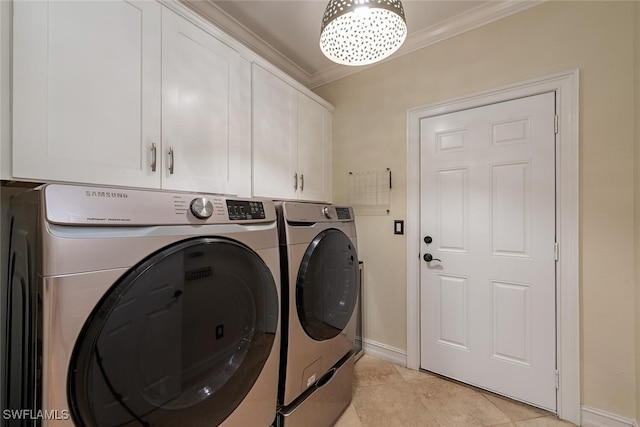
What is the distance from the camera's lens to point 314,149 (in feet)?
7.07

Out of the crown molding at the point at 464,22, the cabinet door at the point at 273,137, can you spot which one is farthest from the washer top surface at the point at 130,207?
the crown molding at the point at 464,22

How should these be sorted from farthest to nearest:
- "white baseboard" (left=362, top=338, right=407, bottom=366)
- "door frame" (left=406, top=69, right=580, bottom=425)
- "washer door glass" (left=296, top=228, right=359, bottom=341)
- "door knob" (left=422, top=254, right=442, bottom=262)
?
"white baseboard" (left=362, top=338, right=407, bottom=366), "door knob" (left=422, top=254, right=442, bottom=262), "door frame" (left=406, top=69, right=580, bottom=425), "washer door glass" (left=296, top=228, right=359, bottom=341)

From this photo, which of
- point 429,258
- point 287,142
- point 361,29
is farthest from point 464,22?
point 429,258

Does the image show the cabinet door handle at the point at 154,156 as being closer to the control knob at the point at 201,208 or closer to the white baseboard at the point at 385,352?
the control knob at the point at 201,208

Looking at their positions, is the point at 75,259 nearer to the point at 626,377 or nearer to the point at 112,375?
the point at 112,375

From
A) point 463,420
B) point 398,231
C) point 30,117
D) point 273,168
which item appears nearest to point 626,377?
point 463,420

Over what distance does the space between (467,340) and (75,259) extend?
7.00ft

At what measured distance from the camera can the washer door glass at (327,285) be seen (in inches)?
48.6


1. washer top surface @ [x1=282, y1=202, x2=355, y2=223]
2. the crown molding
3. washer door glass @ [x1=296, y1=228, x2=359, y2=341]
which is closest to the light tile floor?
washer door glass @ [x1=296, y1=228, x2=359, y2=341]

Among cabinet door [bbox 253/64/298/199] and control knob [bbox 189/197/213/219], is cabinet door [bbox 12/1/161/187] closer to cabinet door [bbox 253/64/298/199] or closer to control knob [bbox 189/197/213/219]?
control knob [bbox 189/197/213/219]

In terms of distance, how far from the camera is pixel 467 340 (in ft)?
5.98

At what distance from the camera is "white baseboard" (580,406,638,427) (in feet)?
4.46

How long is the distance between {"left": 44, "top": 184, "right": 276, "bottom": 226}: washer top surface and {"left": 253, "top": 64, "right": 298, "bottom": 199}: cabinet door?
0.72 m

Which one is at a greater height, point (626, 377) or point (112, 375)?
point (112, 375)
